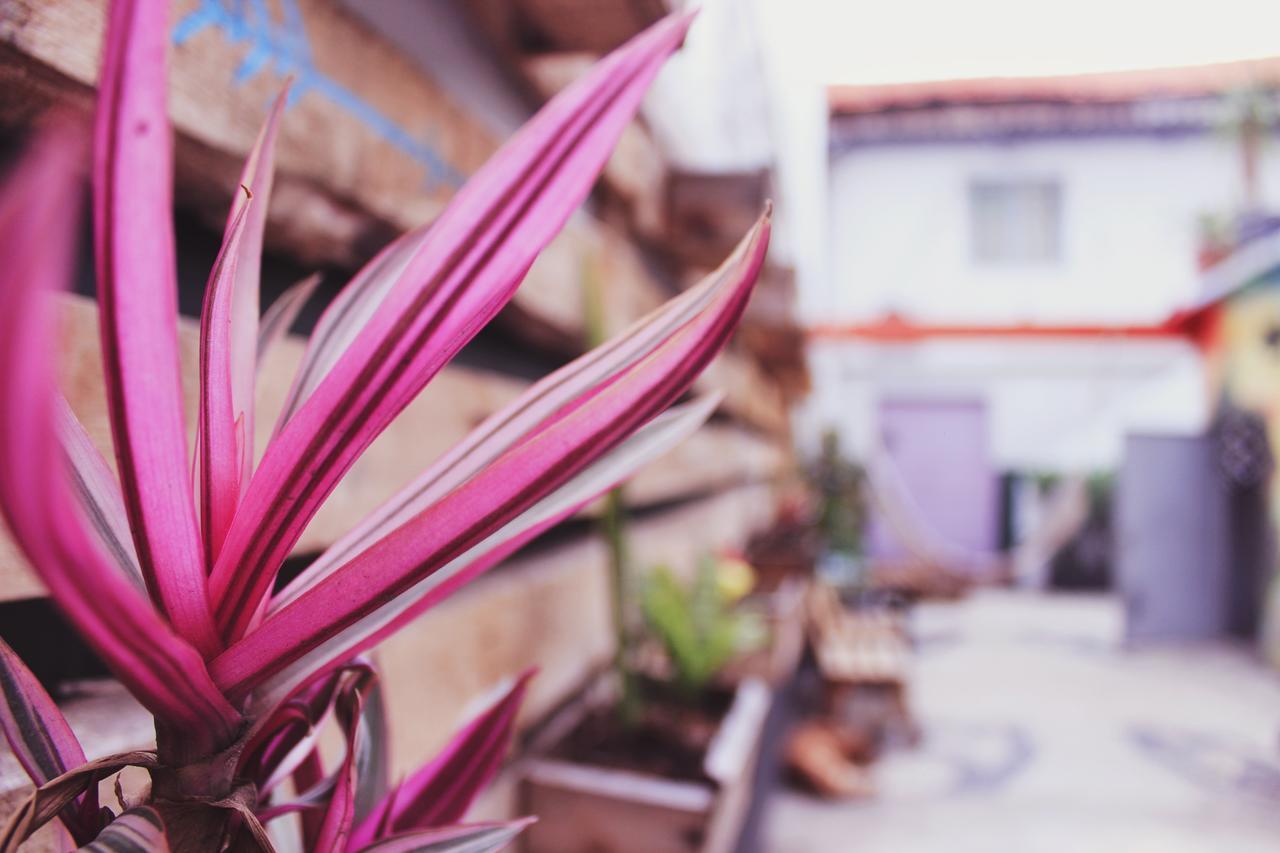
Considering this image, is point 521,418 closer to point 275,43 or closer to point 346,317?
point 346,317

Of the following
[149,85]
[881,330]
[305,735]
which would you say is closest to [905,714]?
[305,735]

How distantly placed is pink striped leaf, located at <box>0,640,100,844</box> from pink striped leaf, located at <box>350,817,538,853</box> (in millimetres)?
131

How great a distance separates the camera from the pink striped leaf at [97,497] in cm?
38

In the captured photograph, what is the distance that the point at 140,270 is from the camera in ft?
1.08

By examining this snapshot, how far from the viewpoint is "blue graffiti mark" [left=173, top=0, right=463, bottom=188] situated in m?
0.65

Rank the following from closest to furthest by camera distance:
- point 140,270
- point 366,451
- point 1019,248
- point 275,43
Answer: point 140,270 < point 275,43 < point 366,451 < point 1019,248

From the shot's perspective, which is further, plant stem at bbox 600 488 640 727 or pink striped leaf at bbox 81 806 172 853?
plant stem at bbox 600 488 640 727

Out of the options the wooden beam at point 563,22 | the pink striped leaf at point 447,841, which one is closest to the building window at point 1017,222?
the wooden beam at point 563,22

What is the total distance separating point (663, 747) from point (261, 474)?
1170 millimetres

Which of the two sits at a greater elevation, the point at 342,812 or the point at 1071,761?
the point at 342,812

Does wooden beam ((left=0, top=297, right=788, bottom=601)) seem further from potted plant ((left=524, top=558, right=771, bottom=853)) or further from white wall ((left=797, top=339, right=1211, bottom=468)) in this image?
white wall ((left=797, top=339, right=1211, bottom=468))

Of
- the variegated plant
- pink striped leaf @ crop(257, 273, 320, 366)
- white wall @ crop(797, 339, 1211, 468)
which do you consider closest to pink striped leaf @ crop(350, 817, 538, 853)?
the variegated plant

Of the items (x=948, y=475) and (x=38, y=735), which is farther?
(x=948, y=475)

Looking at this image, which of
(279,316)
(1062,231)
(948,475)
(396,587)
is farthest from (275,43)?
(1062,231)
